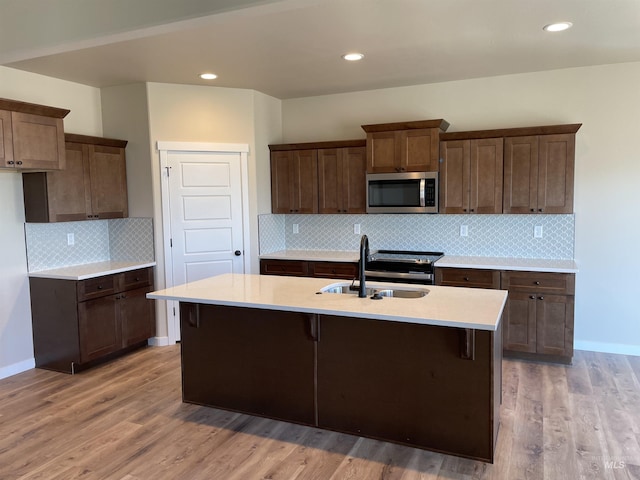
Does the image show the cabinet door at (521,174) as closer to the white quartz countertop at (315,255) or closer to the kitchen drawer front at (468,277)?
the kitchen drawer front at (468,277)

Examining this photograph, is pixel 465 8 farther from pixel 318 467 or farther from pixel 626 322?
pixel 626 322

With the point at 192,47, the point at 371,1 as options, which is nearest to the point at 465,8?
the point at 371,1

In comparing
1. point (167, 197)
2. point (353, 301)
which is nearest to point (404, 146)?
point (353, 301)

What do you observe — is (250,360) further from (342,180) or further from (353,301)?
(342,180)

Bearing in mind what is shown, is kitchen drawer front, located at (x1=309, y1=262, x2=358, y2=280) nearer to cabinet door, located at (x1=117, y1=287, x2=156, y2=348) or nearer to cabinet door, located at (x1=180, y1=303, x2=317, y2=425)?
cabinet door, located at (x1=117, y1=287, x2=156, y2=348)

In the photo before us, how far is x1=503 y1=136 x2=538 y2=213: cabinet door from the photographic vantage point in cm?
432

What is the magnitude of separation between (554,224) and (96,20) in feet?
13.6

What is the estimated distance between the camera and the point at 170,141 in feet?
15.6

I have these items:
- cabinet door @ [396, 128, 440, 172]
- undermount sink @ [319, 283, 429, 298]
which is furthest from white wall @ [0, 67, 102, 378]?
cabinet door @ [396, 128, 440, 172]

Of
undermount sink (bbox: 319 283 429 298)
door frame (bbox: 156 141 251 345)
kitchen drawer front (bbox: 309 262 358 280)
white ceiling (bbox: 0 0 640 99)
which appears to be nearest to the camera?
white ceiling (bbox: 0 0 640 99)

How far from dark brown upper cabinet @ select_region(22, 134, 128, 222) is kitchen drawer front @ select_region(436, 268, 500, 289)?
10.6 feet

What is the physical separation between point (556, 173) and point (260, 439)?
11.0ft

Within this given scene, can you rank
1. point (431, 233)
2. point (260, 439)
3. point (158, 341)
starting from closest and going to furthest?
point (260, 439) < point (158, 341) < point (431, 233)

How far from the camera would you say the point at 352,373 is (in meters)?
2.88
